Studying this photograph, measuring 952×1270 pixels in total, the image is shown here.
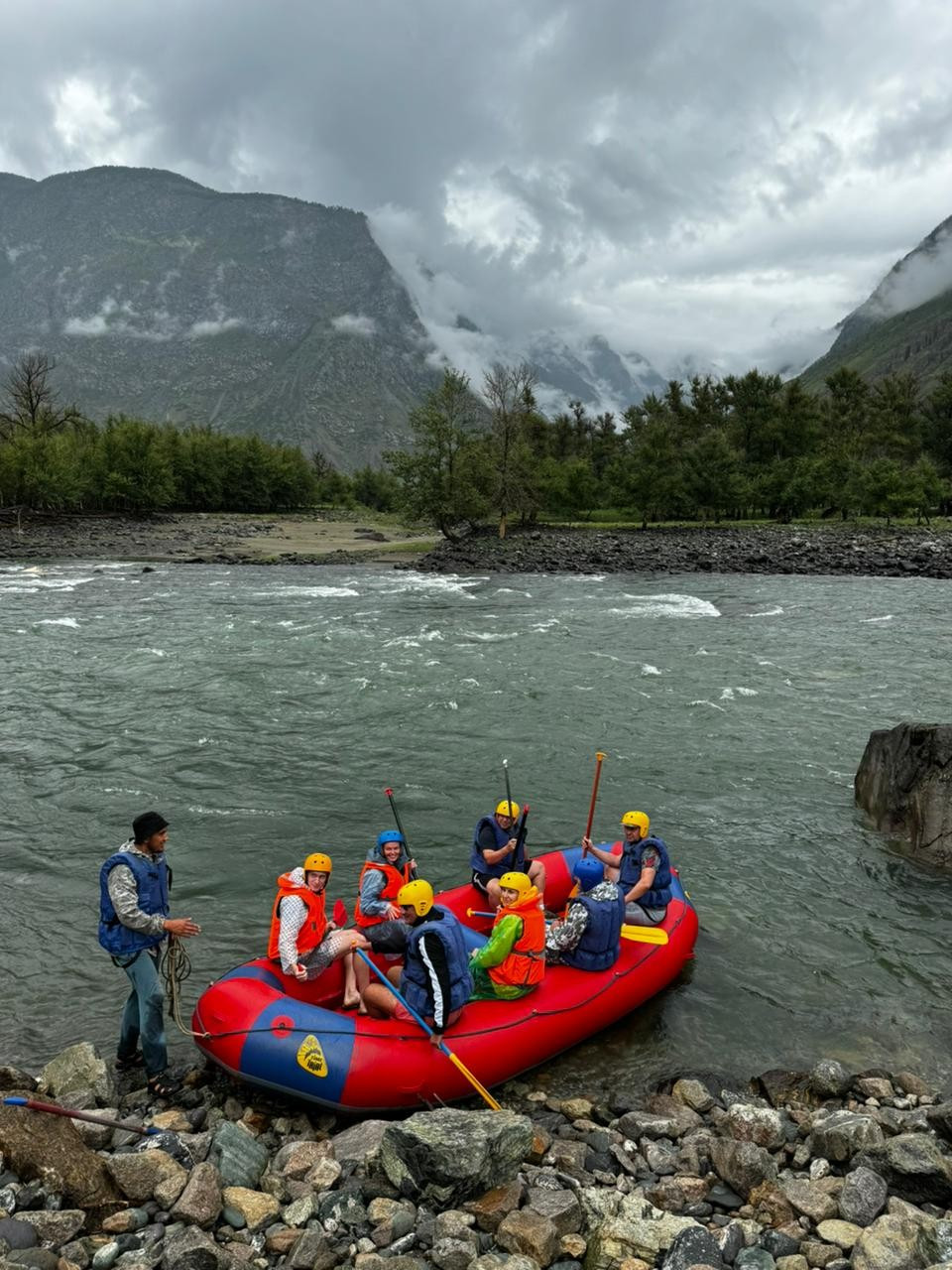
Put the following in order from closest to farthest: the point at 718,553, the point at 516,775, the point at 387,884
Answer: the point at 387,884, the point at 516,775, the point at 718,553

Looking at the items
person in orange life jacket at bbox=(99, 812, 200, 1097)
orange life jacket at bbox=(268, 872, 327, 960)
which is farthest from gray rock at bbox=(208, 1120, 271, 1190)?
orange life jacket at bbox=(268, 872, 327, 960)

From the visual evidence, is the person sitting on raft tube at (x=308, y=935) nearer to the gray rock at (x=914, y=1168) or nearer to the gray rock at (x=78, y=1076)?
the gray rock at (x=78, y=1076)

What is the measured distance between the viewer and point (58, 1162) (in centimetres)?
561

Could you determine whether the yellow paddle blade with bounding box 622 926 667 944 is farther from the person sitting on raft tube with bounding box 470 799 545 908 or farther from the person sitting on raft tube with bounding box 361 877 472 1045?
the person sitting on raft tube with bounding box 361 877 472 1045

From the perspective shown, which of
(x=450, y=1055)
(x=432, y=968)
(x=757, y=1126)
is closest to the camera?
(x=757, y=1126)

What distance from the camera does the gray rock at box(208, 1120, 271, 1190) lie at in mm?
5927

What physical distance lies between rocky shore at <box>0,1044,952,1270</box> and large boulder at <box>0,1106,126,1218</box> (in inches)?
0.5

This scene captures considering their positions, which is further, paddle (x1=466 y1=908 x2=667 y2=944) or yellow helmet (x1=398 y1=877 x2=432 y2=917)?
paddle (x1=466 y1=908 x2=667 y2=944)

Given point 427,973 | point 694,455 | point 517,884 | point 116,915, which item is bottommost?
point 427,973

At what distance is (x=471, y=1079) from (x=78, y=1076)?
3499 millimetres

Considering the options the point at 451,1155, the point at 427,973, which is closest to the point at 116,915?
the point at 427,973

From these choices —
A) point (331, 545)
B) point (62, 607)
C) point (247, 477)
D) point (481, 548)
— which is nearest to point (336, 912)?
point (62, 607)

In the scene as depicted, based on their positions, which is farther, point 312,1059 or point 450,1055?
point 450,1055

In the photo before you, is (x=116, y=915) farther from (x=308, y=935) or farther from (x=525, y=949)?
(x=525, y=949)
